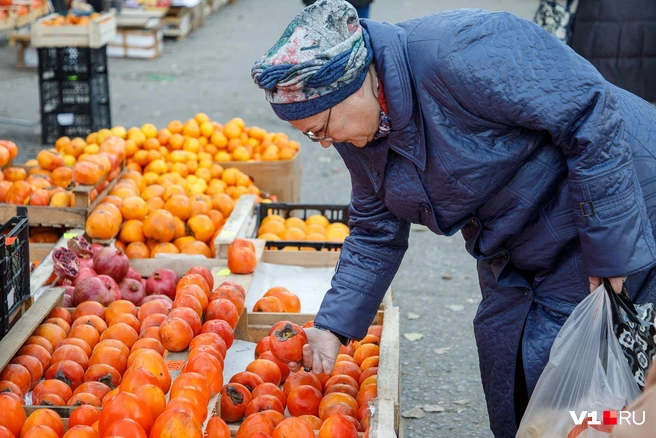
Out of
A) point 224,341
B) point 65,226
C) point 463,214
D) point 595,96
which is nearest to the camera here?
point 595,96

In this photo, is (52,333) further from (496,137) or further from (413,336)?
(413,336)

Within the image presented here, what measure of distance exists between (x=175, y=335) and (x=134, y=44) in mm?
10296

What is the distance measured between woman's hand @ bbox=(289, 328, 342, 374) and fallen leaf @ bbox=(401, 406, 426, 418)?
4.89 ft

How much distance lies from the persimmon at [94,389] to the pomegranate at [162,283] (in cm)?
98

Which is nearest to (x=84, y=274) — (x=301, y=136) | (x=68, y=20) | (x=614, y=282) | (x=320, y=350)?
(x=320, y=350)

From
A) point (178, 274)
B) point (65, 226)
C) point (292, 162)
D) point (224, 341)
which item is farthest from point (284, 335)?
point (292, 162)

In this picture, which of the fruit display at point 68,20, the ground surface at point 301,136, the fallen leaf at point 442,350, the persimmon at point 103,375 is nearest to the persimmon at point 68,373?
the persimmon at point 103,375

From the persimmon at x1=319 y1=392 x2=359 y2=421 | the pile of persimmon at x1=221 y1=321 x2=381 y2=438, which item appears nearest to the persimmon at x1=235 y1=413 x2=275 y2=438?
the pile of persimmon at x1=221 y1=321 x2=381 y2=438

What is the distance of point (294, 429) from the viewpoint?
2186 mm

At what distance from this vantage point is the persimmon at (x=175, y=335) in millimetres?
2605

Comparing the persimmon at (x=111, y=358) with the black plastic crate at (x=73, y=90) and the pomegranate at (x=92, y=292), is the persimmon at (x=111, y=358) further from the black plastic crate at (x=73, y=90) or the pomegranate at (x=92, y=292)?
the black plastic crate at (x=73, y=90)

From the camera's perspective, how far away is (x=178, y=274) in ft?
12.4

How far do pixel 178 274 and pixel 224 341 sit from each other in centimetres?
109

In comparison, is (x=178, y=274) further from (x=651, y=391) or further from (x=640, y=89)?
(x=640, y=89)
